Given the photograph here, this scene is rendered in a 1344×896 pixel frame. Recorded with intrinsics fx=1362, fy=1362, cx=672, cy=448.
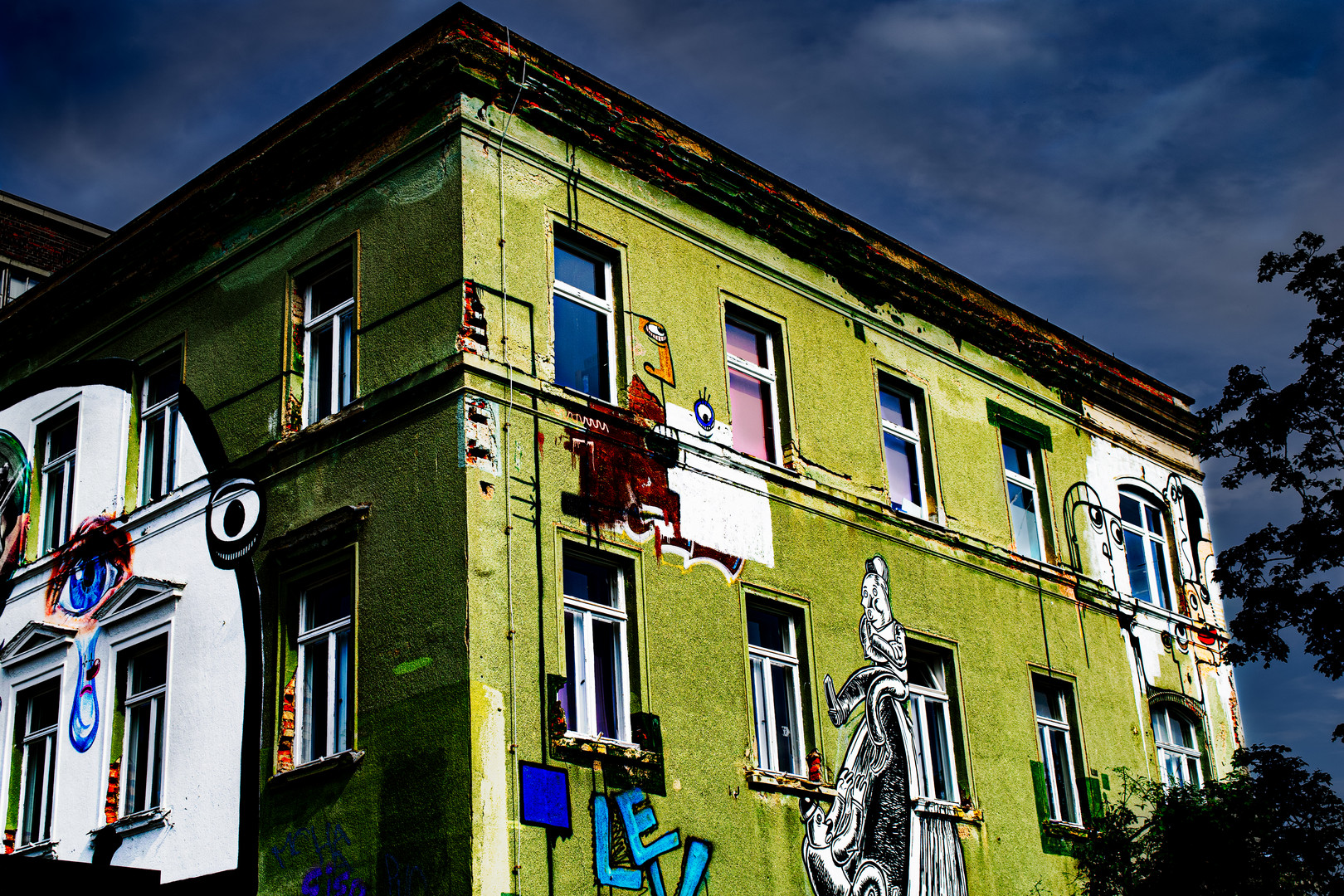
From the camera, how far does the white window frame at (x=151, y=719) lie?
12320mm

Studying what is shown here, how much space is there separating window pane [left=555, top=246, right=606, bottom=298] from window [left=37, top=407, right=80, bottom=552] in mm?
6033

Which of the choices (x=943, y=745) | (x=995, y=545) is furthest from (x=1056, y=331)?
(x=943, y=745)

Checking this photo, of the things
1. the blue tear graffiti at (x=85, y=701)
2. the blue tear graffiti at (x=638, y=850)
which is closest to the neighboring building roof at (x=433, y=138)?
the blue tear graffiti at (x=85, y=701)

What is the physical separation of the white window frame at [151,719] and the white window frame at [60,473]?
2.25 meters

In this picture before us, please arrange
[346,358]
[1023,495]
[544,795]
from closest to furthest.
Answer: [544,795], [346,358], [1023,495]

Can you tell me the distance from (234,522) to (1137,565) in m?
12.2

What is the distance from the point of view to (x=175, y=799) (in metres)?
12.0

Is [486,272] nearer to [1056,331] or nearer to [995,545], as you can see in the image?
[995,545]

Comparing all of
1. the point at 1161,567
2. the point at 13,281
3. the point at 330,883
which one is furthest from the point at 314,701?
the point at 13,281

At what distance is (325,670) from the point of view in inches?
451

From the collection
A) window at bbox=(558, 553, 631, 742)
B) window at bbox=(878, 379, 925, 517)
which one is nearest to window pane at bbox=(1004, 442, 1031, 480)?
window at bbox=(878, 379, 925, 517)

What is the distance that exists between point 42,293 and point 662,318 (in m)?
7.57

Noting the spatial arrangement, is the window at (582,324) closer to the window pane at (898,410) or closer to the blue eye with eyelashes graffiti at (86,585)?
the window pane at (898,410)

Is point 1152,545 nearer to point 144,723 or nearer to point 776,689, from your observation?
point 776,689
